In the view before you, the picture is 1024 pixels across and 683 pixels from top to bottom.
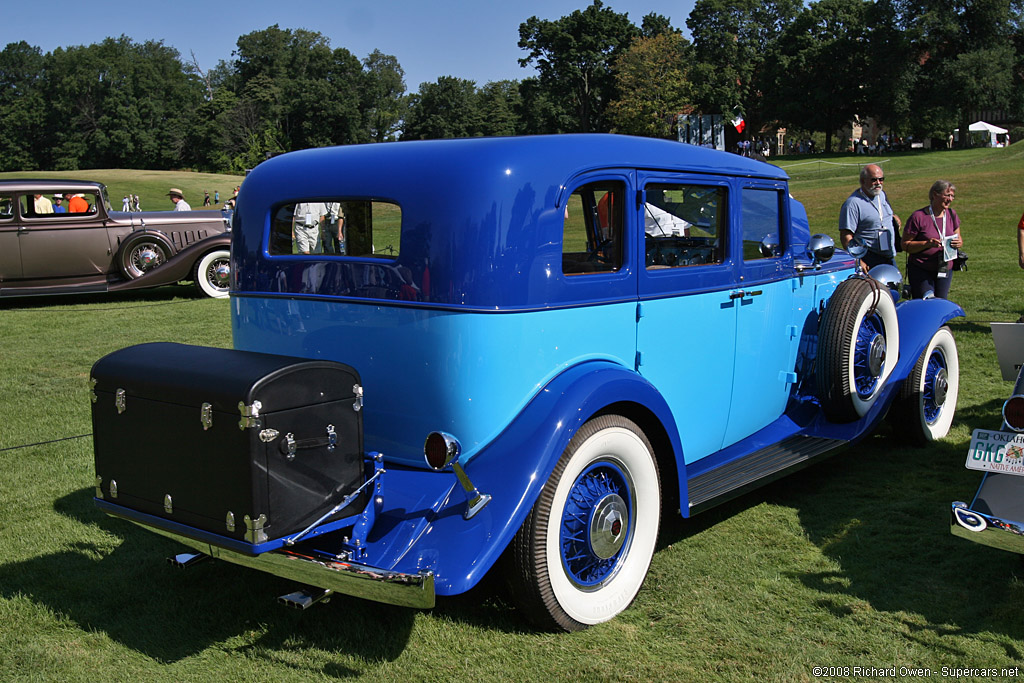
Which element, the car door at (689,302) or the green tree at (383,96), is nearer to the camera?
the car door at (689,302)

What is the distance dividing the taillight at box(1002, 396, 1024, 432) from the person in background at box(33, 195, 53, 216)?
1378cm

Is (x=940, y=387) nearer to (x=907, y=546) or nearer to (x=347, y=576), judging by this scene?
(x=907, y=546)

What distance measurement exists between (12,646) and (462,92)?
3456 inches

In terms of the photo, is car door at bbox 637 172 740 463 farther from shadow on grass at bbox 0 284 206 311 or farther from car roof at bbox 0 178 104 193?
car roof at bbox 0 178 104 193

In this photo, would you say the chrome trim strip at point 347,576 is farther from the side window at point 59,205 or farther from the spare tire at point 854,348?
the side window at point 59,205

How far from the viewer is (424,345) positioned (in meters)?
3.20

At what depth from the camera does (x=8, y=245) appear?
12.7 m

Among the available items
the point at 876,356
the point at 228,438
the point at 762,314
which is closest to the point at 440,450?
the point at 228,438

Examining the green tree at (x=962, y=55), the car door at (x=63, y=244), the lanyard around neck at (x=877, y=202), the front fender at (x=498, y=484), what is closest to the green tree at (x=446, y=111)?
the green tree at (x=962, y=55)

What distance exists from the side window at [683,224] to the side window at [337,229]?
3.89ft

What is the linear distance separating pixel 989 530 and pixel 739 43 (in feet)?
293

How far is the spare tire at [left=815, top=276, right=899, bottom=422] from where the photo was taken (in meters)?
4.85

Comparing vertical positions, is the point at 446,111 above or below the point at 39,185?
above

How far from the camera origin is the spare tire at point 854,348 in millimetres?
4852
